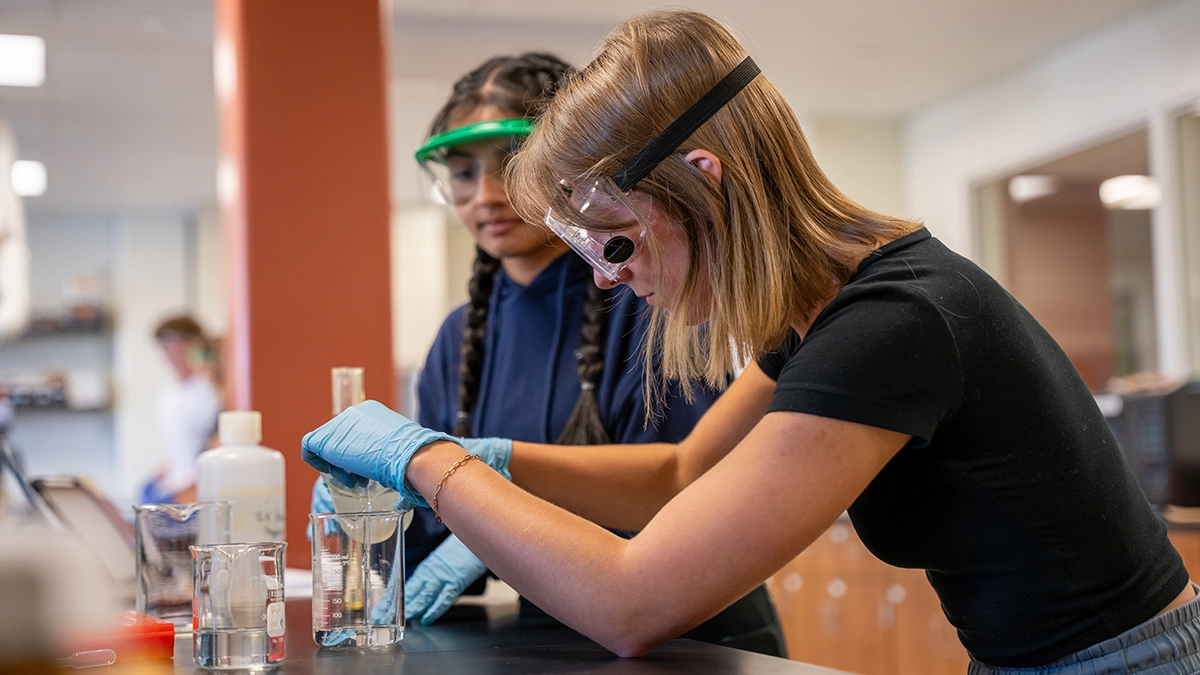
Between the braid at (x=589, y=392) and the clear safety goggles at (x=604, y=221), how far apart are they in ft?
1.15

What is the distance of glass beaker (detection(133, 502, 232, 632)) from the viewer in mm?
1239

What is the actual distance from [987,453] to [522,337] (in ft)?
2.83

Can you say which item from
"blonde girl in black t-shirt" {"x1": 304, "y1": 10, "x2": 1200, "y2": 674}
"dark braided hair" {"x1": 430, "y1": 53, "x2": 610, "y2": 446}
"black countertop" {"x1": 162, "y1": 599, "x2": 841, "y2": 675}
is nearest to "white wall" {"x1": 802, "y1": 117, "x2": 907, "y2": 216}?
"dark braided hair" {"x1": 430, "y1": 53, "x2": 610, "y2": 446}

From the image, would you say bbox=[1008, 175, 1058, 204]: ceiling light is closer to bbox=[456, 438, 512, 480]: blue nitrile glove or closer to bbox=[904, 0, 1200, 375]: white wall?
bbox=[904, 0, 1200, 375]: white wall

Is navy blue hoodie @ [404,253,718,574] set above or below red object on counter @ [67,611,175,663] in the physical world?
above

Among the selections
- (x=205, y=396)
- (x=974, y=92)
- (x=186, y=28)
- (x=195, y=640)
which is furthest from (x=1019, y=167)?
(x=195, y=640)

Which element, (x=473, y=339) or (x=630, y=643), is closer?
(x=630, y=643)

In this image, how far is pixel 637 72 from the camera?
107 cm

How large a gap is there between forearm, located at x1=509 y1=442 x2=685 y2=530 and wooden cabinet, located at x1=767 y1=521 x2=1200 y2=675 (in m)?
2.56

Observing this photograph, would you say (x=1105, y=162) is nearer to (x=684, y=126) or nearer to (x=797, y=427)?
(x=684, y=126)

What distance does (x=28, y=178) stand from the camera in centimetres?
698

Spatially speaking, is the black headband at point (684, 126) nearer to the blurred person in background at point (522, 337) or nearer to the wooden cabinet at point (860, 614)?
the blurred person in background at point (522, 337)

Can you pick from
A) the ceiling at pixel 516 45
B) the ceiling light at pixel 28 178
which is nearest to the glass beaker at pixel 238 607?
the ceiling at pixel 516 45

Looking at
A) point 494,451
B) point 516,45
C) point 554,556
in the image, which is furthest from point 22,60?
point 554,556
